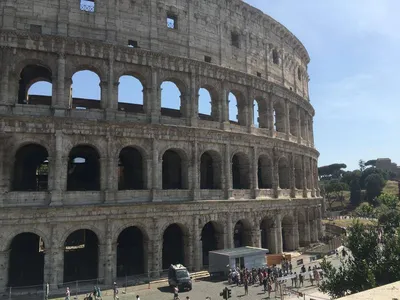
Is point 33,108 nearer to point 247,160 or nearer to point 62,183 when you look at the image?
point 62,183

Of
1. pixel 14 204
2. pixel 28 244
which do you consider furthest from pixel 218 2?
pixel 28 244

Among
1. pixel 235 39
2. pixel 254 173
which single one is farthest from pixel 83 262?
pixel 235 39

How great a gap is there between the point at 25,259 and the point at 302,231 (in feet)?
76.5

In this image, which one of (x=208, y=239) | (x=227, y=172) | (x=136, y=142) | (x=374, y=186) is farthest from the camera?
(x=374, y=186)

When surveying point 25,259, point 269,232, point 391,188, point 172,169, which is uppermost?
point 172,169

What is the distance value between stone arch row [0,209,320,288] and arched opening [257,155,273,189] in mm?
2865

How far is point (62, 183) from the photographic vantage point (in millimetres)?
20375

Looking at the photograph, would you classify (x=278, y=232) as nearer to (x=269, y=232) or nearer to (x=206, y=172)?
(x=269, y=232)

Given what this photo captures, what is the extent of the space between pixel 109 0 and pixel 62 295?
1831cm

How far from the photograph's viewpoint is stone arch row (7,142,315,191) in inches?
863

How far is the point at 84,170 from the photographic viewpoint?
25734 millimetres

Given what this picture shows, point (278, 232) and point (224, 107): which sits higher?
point (224, 107)

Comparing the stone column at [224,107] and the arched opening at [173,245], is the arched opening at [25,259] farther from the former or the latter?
the stone column at [224,107]

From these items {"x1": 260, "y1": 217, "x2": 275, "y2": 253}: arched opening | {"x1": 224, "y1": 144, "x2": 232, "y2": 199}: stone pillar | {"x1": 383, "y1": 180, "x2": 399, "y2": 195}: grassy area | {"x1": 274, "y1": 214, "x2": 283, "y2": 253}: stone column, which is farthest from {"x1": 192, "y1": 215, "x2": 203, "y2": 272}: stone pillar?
{"x1": 383, "y1": 180, "x2": 399, "y2": 195}: grassy area
